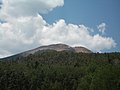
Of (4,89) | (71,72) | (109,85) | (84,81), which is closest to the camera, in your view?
(109,85)

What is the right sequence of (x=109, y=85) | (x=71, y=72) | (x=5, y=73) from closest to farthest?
(x=109, y=85), (x=5, y=73), (x=71, y=72)

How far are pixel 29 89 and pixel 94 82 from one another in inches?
2244

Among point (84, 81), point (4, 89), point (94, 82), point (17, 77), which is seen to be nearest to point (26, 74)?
point (17, 77)

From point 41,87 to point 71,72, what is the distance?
98.7 feet

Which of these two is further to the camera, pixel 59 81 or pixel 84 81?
pixel 59 81

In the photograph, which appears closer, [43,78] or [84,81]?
[84,81]

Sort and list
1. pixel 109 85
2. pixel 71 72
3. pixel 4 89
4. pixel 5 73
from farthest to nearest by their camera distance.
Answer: pixel 71 72
pixel 5 73
pixel 4 89
pixel 109 85

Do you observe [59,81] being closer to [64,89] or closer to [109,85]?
[64,89]

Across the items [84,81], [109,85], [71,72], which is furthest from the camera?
[71,72]

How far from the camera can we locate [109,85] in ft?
278

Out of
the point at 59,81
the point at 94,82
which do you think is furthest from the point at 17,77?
the point at 94,82

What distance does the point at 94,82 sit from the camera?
87.8 meters

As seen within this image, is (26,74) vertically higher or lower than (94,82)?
higher

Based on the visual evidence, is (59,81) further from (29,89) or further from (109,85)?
(109,85)
